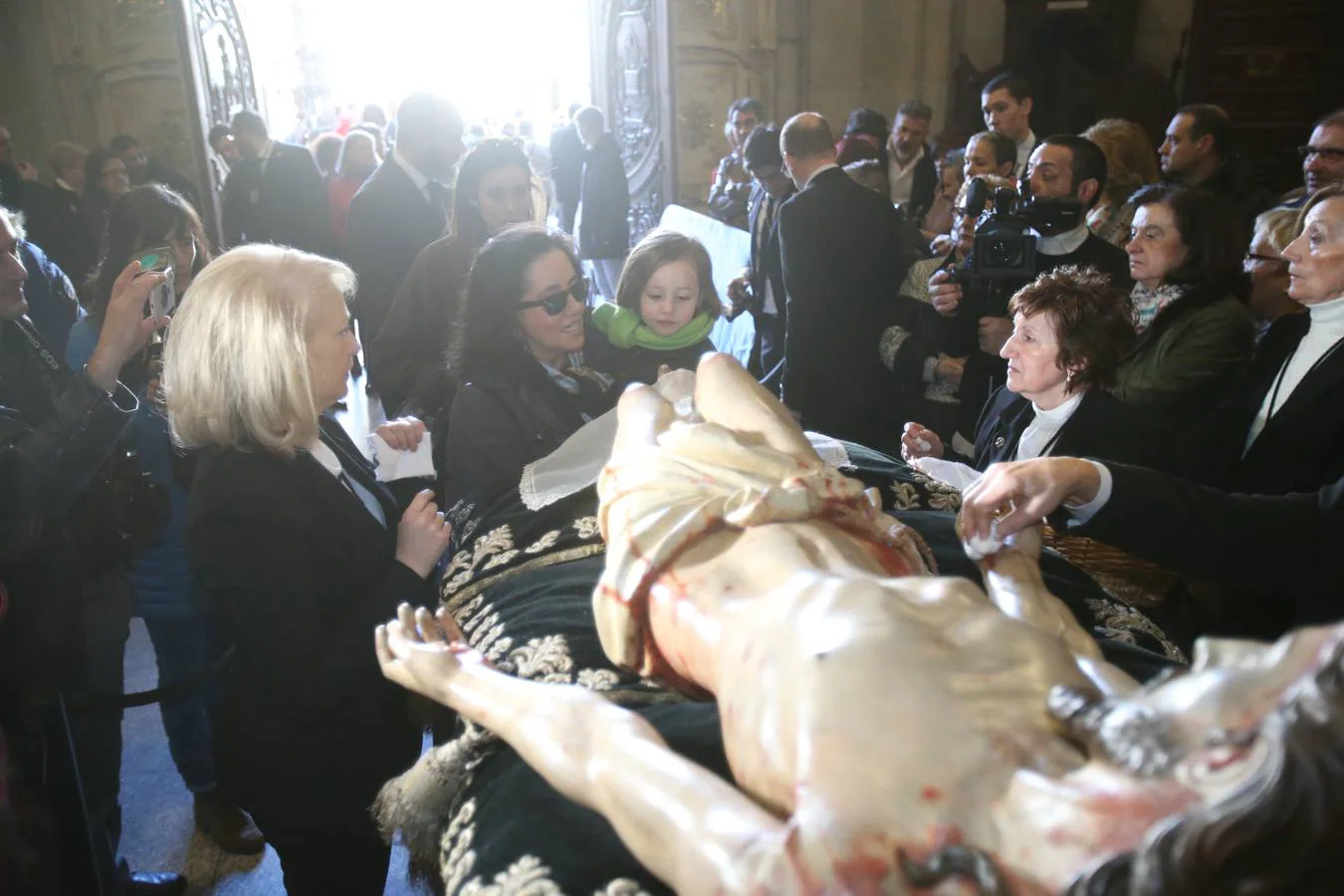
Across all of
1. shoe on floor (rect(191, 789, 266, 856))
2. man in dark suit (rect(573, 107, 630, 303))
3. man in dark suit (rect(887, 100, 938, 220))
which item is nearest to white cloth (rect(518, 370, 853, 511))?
shoe on floor (rect(191, 789, 266, 856))

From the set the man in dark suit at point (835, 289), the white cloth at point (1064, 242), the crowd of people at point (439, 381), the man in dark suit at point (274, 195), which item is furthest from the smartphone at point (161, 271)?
the man in dark suit at point (274, 195)

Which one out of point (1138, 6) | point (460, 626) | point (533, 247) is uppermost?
point (1138, 6)

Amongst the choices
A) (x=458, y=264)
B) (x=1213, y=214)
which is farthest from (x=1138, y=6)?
(x=458, y=264)

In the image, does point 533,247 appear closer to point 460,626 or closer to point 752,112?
point 460,626

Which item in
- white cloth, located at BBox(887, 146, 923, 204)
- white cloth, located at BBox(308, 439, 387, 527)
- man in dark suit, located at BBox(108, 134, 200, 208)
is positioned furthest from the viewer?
man in dark suit, located at BBox(108, 134, 200, 208)

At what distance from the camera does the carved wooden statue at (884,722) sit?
819mm

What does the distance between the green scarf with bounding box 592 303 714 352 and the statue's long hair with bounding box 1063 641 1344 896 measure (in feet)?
7.51

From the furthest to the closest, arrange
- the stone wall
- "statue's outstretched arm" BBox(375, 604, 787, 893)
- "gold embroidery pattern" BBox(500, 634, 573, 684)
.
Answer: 1. the stone wall
2. "gold embroidery pattern" BBox(500, 634, 573, 684)
3. "statue's outstretched arm" BBox(375, 604, 787, 893)

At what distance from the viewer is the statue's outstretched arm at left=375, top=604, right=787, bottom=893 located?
41.5 inches

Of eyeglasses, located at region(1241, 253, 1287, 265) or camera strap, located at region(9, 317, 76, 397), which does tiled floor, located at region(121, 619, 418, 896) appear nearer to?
camera strap, located at region(9, 317, 76, 397)

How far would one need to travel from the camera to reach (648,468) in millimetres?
1707

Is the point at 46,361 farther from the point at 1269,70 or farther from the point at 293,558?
the point at 1269,70

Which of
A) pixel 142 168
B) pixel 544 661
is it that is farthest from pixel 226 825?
pixel 142 168

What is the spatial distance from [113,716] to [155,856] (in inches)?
19.9
